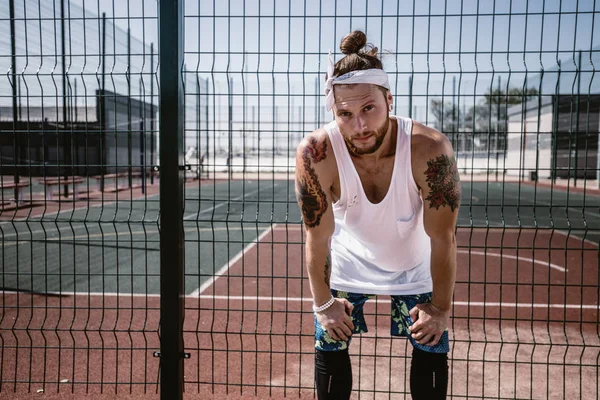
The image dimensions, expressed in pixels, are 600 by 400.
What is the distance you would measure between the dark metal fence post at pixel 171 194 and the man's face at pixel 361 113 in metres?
0.96

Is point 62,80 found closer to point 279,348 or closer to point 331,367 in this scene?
point 279,348

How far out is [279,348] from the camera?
420 cm

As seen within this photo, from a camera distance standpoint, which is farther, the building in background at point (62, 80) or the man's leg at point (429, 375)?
the building in background at point (62, 80)

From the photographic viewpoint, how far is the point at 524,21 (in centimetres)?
298

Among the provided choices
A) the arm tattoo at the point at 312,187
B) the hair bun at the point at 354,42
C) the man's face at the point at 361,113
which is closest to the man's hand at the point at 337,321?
the arm tattoo at the point at 312,187

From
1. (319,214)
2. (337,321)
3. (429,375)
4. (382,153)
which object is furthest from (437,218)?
(429,375)

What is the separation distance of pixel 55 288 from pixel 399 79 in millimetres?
5238

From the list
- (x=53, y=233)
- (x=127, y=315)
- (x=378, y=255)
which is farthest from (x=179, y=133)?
(x=53, y=233)

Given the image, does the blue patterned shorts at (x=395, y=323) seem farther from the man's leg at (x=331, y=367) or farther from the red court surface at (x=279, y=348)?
the red court surface at (x=279, y=348)

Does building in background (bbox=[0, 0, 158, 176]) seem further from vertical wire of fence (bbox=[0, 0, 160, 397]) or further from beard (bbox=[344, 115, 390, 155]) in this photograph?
beard (bbox=[344, 115, 390, 155])

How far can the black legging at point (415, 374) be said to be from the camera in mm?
2340

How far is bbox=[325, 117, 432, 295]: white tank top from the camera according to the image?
2.21m

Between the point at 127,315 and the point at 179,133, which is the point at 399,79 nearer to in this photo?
the point at 179,133

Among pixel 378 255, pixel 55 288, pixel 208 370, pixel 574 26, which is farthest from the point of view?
pixel 55 288
